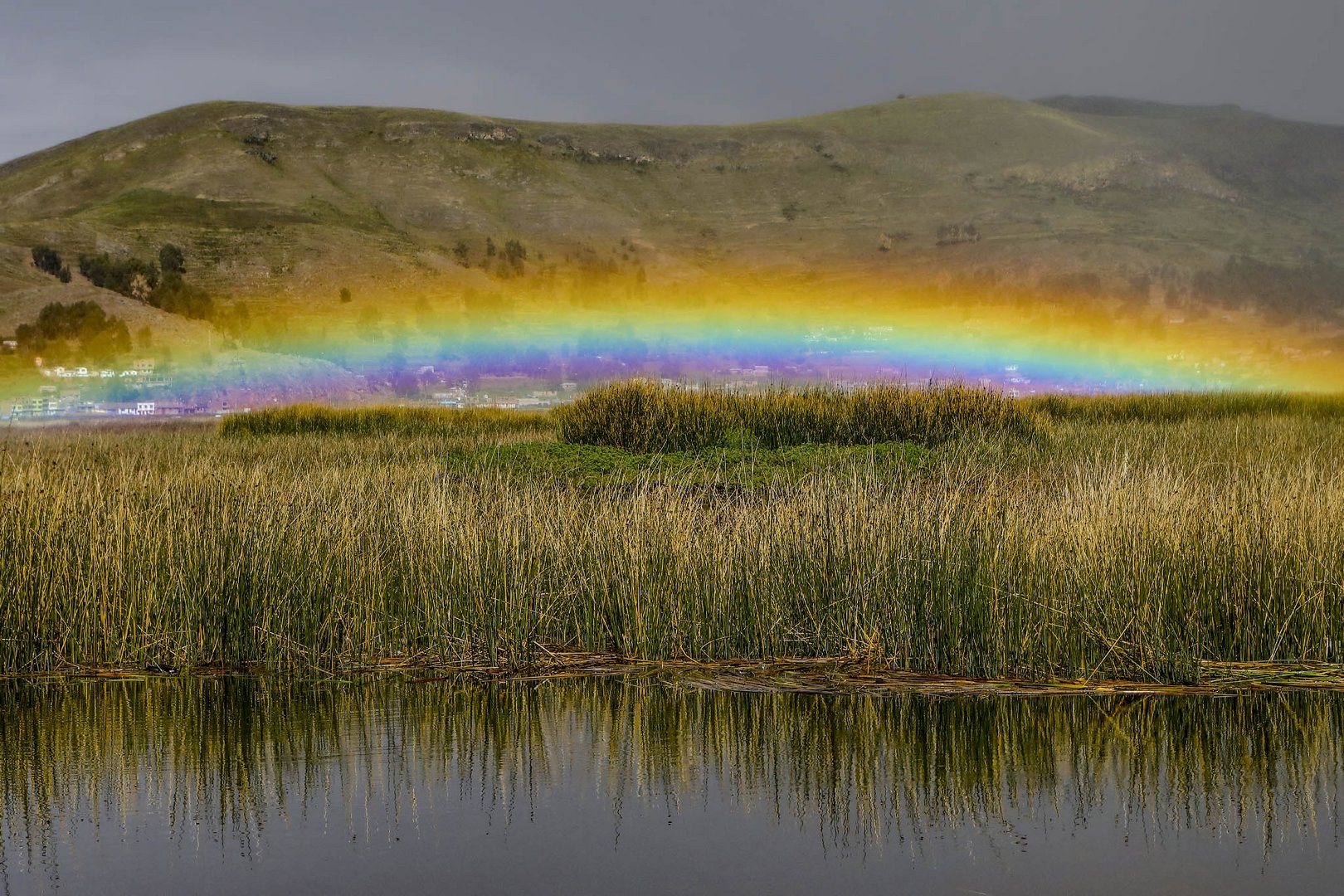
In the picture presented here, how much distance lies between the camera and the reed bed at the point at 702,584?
834 cm

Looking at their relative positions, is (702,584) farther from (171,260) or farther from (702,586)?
(171,260)

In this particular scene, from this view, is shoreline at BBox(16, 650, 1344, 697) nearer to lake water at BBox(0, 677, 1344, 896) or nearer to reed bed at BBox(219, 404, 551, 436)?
lake water at BBox(0, 677, 1344, 896)

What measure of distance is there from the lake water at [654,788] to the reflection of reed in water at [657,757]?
0.06 feet

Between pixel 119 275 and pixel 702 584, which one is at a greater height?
pixel 119 275

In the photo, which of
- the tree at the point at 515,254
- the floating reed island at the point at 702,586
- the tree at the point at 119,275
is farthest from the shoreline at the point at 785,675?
the tree at the point at 515,254

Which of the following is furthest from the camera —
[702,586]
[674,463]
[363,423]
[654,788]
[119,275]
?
[119,275]

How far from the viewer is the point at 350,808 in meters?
6.11

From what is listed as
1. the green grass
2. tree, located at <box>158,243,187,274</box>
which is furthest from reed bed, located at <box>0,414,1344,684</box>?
tree, located at <box>158,243,187,274</box>

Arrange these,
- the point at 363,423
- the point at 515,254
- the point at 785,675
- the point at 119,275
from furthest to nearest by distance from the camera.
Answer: the point at 515,254
the point at 119,275
the point at 363,423
the point at 785,675

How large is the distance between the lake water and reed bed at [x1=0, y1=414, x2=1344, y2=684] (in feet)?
1.85

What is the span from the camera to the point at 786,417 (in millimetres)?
22641

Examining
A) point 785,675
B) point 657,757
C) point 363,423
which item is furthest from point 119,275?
point 657,757

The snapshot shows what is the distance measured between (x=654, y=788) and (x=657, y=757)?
479mm

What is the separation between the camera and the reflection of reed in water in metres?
6.02
